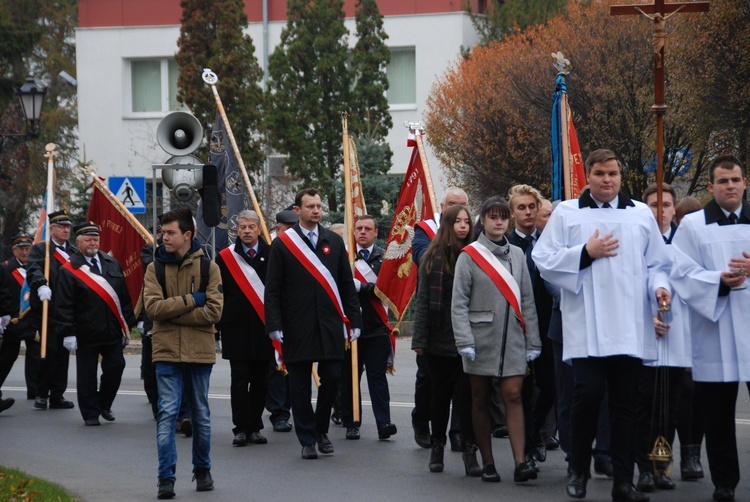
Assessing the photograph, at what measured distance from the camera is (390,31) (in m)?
37.8

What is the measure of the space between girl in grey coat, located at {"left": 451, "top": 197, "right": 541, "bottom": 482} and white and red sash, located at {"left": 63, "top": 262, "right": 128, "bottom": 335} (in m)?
5.22

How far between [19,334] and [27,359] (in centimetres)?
81

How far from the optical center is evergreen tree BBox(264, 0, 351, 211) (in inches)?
1315

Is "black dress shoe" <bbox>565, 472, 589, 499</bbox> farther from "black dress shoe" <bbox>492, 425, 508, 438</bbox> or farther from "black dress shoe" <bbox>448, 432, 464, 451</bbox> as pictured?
"black dress shoe" <bbox>492, 425, 508, 438</bbox>

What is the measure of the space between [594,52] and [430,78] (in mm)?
8511

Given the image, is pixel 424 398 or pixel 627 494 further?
pixel 424 398

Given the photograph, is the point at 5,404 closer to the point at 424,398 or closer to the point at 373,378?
the point at 373,378

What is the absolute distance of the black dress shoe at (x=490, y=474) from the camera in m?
8.98

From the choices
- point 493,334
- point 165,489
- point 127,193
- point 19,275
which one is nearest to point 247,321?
point 165,489

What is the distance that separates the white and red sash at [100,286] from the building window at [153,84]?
87.6 ft

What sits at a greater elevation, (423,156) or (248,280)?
(423,156)

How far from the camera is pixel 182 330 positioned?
29.1 feet

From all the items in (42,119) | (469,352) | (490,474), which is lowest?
(490,474)

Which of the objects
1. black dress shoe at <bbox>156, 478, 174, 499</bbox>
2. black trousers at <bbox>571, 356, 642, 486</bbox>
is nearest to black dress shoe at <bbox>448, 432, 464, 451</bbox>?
black trousers at <bbox>571, 356, 642, 486</bbox>
